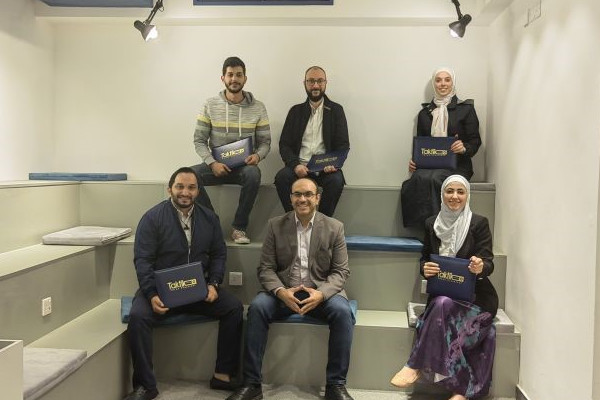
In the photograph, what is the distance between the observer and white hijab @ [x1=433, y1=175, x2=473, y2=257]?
2.80m

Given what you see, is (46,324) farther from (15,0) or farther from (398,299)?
(15,0)

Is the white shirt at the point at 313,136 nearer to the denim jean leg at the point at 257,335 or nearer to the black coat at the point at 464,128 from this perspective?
the black coat at the point at 464,128

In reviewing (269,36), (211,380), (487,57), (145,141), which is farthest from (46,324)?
(487,57)

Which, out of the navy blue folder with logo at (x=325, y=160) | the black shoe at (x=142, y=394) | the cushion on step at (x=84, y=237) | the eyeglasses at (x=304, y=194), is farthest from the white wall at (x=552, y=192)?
the cushion on step at (x=84, y=237)

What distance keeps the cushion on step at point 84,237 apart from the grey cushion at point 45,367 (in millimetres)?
1003

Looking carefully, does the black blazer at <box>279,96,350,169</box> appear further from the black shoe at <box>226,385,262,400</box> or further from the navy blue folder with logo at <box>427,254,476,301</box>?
the black shoe at <box>226,385,262,400</box>

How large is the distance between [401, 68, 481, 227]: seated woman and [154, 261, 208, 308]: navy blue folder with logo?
1.56 m

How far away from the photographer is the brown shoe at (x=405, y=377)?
8.71 ft

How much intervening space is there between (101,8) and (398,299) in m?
3.13

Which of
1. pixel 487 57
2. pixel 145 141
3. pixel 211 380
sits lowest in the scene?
pixel 211 380

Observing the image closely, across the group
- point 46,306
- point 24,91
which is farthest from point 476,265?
point 24,91

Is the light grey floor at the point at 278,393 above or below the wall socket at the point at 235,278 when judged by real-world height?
below

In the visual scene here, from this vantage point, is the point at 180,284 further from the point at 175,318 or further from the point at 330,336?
the point at 330,336

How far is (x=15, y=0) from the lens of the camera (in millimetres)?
3711
